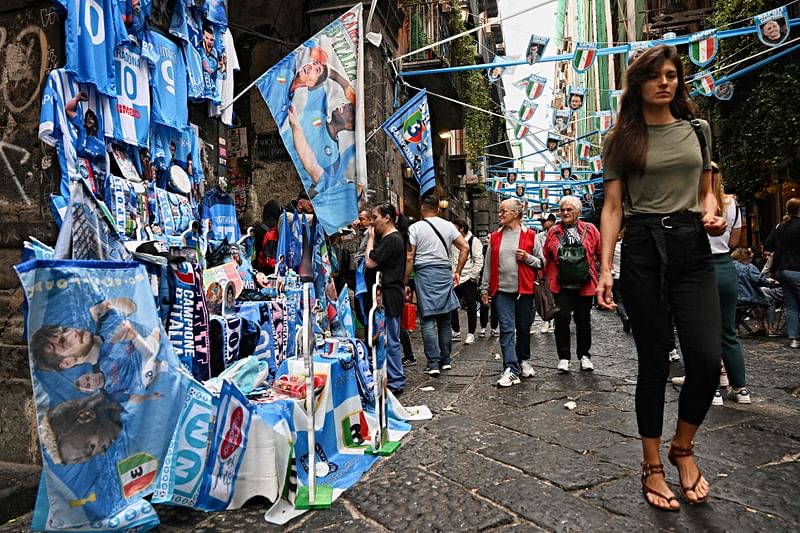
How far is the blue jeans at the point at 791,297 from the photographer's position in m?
7.29

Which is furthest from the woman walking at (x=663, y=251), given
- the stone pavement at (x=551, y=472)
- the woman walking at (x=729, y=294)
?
the woman walking at (x=729, y=294)

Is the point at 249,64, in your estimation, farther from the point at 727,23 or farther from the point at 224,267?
the point at 727,23

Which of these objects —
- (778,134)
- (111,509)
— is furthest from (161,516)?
(778,134)

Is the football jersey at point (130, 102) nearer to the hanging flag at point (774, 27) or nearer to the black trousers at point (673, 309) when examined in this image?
the black trousers at point (673, 309)

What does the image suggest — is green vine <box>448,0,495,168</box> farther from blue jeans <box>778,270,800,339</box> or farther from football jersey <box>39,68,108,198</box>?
football jersey <box>39,68,108,198</box>

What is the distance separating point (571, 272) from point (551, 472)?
2.75 meters

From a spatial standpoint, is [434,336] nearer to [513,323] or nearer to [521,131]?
[513,323]

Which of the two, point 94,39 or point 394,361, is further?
point 394,361

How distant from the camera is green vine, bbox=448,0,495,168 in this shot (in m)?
15.4

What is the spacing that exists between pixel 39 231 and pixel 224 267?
133 cm

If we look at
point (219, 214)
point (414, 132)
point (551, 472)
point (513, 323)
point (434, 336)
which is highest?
point (414, 132)

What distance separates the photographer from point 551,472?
299 centimetres

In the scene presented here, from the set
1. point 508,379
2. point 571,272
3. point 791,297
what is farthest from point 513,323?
point 791,297

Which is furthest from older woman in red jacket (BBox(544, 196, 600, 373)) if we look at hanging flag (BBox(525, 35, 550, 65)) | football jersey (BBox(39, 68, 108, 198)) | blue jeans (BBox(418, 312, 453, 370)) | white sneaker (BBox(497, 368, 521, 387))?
hanging flag (BBox(525, 35, 550, 65))
